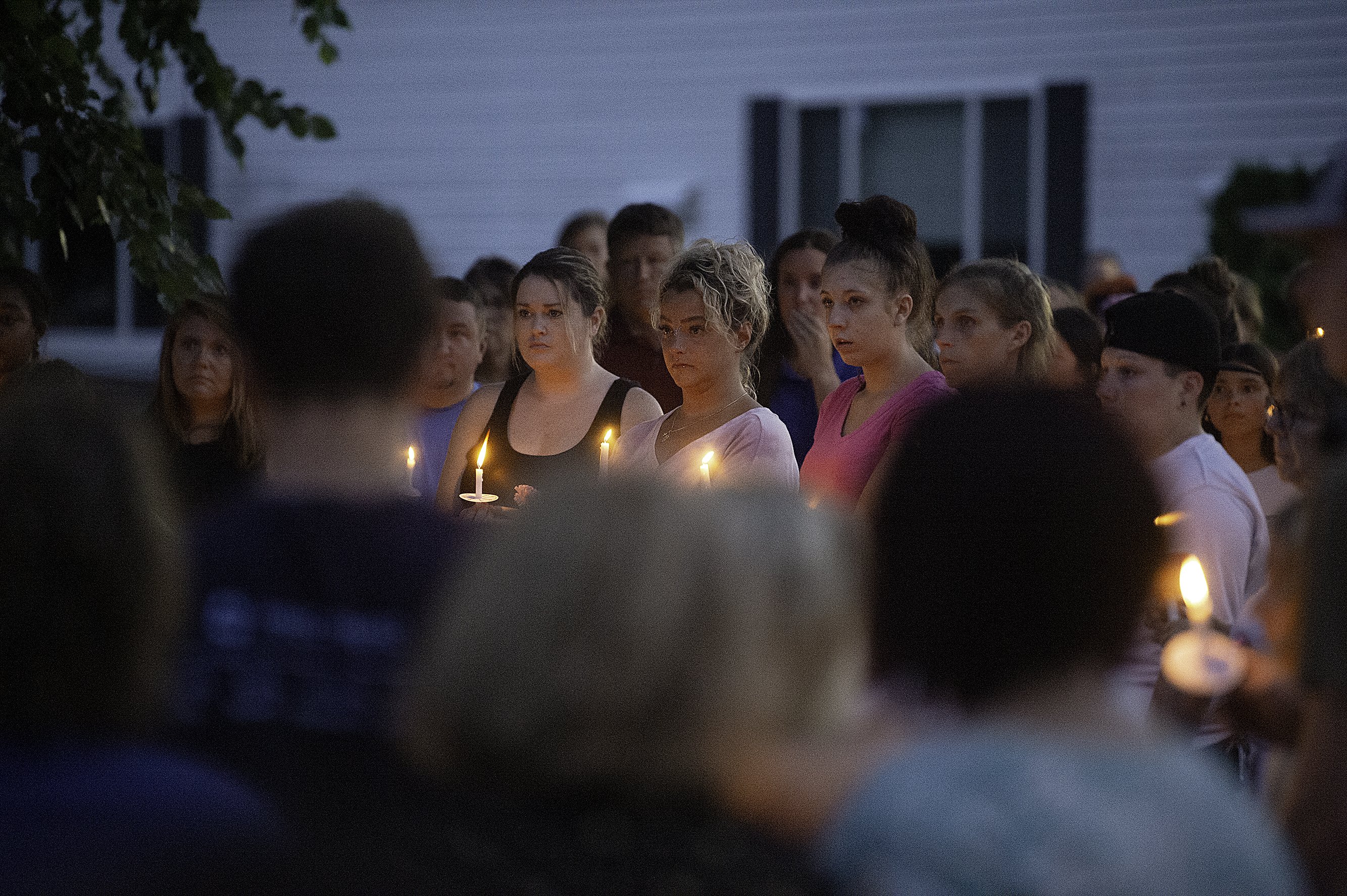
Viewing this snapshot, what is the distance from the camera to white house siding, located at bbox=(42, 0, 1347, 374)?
30.7 ft

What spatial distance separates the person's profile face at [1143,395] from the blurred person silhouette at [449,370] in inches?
99.2

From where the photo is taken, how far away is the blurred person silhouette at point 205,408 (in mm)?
4188

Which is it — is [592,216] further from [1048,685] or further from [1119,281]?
[1048,685]

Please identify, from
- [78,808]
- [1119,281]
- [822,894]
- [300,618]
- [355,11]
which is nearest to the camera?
[822,894]

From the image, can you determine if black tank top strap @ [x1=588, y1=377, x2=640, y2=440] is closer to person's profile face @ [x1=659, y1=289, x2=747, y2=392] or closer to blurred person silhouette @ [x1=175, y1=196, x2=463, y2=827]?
person's profile face @ [x1=659, y1=289, x2=747, y2=392]

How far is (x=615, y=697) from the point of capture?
1.33 m

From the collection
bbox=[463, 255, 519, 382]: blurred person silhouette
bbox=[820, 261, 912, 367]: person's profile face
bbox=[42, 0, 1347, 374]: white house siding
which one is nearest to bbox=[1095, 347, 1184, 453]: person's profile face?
bbox=[820, 261, 912, 367]: person's profile face

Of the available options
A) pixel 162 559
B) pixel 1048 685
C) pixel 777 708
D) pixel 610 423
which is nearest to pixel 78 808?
pixel 162 559

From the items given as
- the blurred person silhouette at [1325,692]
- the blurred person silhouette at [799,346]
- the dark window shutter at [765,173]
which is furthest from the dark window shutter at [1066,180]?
the blurred person silhouette at [1325,692]

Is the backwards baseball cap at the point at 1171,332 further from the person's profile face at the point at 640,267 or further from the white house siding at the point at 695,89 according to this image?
the white house siding at the point at 695,89

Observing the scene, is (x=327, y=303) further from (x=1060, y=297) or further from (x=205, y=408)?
(x=1060, y=297)

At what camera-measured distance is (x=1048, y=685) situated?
5.34 ft

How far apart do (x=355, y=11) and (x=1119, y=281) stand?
7.43 m

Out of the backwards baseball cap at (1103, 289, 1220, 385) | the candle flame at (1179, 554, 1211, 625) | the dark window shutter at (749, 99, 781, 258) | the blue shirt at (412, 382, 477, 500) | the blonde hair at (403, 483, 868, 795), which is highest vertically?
the dark window shutter at (749, 99, 781, 258)
